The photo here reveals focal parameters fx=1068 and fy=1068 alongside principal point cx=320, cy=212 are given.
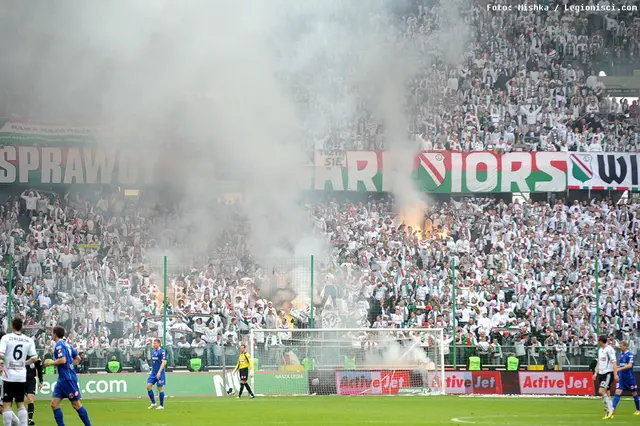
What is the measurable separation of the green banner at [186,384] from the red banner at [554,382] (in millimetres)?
6062

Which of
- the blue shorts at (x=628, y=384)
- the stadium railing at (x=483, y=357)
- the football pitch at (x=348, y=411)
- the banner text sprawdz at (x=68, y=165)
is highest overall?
the banner text sprawdz at (x=68, y=165)

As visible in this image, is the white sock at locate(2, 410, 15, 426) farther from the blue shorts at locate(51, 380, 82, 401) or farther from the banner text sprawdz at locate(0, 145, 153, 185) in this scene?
the banner text sprawdz at locate(0, 145, 153, 185)

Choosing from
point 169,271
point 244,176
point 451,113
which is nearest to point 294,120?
point 244,176

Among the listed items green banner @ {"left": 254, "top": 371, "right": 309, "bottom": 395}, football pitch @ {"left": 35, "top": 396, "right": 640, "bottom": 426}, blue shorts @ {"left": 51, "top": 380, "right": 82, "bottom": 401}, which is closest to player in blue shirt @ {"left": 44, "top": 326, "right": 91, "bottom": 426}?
blue shorts @ {"left": 51, "top": 380, "right": 82, "bottom": 401}

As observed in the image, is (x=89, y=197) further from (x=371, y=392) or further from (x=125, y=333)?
(x=371, y=392)

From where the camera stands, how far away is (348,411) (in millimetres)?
22516

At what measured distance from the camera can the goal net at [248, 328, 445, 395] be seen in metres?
29.2

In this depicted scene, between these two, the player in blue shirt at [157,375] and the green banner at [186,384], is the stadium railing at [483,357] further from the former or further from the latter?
the player in blue shirt at [157,375]

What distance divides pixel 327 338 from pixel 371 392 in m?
1.92

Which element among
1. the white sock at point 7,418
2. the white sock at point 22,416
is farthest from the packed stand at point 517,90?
the white sock at point 22,416

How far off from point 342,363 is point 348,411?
6.92m

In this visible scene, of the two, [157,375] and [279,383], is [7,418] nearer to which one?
[157,375]

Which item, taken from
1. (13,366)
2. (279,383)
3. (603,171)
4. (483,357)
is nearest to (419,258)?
(483,357)

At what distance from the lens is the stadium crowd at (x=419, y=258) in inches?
1201
